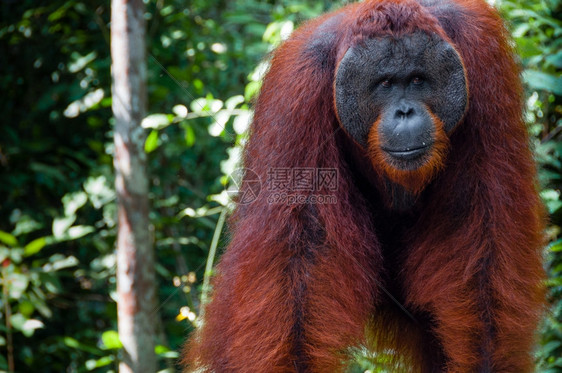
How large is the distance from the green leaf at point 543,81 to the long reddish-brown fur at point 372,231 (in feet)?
2.21

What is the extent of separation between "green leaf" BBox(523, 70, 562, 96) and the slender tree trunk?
207 centimetres

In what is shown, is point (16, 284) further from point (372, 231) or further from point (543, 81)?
point (543, 81)

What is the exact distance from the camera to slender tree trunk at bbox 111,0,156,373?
3.86 m

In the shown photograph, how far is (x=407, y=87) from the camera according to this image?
2646 mm

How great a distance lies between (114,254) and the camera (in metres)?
4.98

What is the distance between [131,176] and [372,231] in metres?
A: 1.57

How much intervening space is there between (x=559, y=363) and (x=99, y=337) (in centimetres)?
350

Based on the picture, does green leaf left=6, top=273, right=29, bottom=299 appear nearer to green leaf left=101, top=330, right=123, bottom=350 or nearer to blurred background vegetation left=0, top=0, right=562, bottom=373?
blurred background vegetation left=0, top=0, right=562, bottom=373

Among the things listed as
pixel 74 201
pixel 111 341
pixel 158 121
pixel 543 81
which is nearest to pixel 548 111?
pixel 543 81

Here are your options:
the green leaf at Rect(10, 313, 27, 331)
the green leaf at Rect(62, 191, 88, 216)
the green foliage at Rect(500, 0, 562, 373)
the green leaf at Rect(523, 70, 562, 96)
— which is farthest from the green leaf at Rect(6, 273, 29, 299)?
the green leaf at Rect(523, 70, 562, 96)

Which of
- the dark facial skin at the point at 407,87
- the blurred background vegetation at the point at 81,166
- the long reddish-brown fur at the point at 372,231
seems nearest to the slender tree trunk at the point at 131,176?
the blurred background vegetation at the point at 81,166

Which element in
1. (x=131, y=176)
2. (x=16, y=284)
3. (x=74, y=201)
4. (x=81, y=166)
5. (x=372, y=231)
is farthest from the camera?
(x=81, y=166)

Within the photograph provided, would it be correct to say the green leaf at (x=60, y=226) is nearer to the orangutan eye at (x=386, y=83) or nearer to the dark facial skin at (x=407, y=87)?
the dark facial skin at (x=407, y=87)

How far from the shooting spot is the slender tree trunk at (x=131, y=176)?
3855 millimetres
